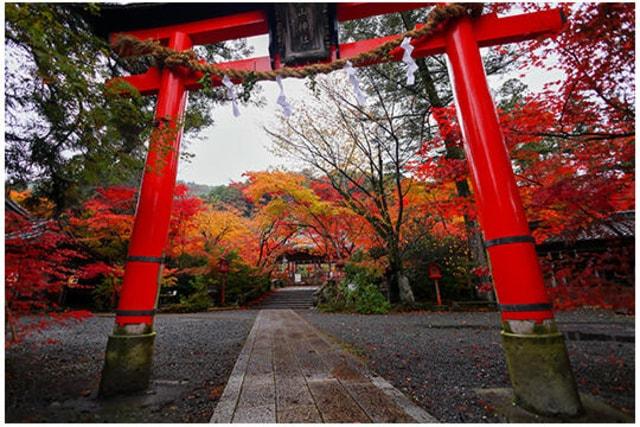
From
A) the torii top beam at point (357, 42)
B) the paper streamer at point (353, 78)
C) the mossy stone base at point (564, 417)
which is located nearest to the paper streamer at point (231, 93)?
the torii top beam at point (357, 42)

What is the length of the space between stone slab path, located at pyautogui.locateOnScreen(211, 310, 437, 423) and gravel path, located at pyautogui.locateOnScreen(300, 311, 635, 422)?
29 centimetres

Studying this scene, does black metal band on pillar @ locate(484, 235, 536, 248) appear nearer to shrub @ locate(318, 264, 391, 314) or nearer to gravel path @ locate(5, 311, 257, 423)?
gravel path @ locate(5, 311, 257, 423)

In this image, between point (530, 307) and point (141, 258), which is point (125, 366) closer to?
point (141, 258)

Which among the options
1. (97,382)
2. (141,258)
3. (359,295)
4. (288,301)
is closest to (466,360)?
(141,258)

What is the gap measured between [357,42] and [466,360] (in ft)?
13.3

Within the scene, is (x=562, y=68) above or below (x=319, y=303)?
above

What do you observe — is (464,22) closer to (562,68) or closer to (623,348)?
(562,68)

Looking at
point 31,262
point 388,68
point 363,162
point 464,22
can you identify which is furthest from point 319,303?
point 464,22

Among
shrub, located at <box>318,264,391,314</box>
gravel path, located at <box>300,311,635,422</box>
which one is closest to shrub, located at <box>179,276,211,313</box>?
shrub, located at <box>318,264,391,314</box>

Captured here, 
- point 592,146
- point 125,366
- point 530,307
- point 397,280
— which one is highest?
point 592,146

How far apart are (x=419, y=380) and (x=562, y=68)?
3.72 metres

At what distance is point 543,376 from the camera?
2.12 metres

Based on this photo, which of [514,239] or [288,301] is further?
[288,301]

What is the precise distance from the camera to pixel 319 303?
12445 millimetres
